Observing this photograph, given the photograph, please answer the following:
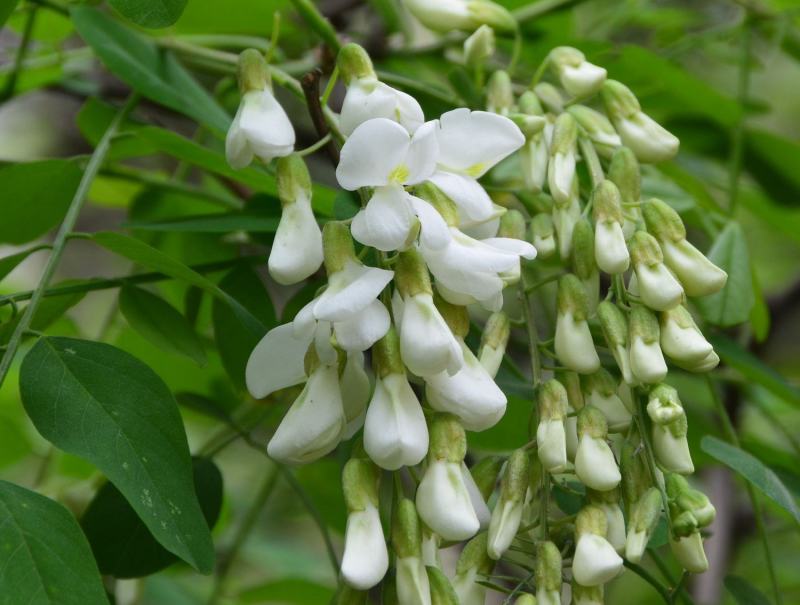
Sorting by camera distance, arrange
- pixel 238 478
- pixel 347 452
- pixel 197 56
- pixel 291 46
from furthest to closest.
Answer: pixel 238 478 → pixel 291 46 → pixel 197 56 → pixel 347 452

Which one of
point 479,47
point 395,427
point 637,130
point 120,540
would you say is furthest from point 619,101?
point 120,540

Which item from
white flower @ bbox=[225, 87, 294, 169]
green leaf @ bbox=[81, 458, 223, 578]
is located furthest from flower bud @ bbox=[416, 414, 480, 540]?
green leaf @ bbox=[81, 458, 223, 578]

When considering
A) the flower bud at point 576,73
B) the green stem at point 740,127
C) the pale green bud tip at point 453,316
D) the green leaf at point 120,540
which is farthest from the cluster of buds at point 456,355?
the green stem at point 740,127

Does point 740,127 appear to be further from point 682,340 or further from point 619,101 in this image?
point 682,340

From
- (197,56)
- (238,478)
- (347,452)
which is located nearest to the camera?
(347,452)

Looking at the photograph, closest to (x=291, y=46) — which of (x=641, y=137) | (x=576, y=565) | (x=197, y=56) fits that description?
(x=197, y=56)

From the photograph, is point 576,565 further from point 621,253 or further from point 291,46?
point 291,46

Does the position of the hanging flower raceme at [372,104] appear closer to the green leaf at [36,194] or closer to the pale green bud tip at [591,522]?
the pale green bud tip at [591,522]
